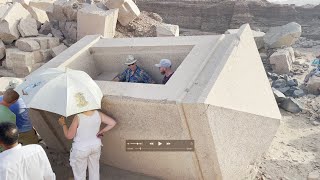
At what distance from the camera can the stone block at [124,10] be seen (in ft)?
29.7

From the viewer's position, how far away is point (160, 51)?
4.96 m

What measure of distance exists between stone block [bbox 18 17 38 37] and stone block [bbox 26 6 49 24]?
639mm

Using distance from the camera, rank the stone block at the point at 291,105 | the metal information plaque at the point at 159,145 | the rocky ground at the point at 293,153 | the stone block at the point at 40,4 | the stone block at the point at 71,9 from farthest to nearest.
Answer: the stone block at the point at 40,4, the stone block at the point at 71,9, the stone block at the point at 291,105, the rocky ground at the point at 293,153, the metal information plaque at the point at 159,145

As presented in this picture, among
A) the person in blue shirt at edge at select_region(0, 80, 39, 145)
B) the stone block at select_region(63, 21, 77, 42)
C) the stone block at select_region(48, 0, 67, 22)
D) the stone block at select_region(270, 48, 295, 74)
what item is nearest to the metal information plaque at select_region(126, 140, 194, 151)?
Result: the person in blue shirt at edge at select_region(0, 80, 39, 145)

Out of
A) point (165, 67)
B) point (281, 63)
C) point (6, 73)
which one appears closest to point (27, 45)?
point (6, 73)

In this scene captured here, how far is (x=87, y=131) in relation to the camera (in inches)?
151

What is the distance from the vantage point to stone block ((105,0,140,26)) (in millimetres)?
9062

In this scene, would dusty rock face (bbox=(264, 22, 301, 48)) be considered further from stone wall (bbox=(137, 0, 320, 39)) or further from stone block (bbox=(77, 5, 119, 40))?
stone block (bbox=(77, 5, 119, 40))

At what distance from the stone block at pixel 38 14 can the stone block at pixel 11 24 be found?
24.1 inches

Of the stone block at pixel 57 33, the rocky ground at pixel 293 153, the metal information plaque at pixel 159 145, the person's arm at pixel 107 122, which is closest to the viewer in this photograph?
the metal information plaque at pixel 159 145

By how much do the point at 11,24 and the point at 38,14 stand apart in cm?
121

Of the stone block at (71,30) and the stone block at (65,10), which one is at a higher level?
the stone block at (65,10)

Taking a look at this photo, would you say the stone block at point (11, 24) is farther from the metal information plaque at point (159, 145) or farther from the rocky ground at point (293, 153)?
the rocky ground at point (293, 153)

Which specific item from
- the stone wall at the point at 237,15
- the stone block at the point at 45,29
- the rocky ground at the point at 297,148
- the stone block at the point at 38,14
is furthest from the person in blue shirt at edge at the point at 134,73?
the stone wall at the point at 237,15
